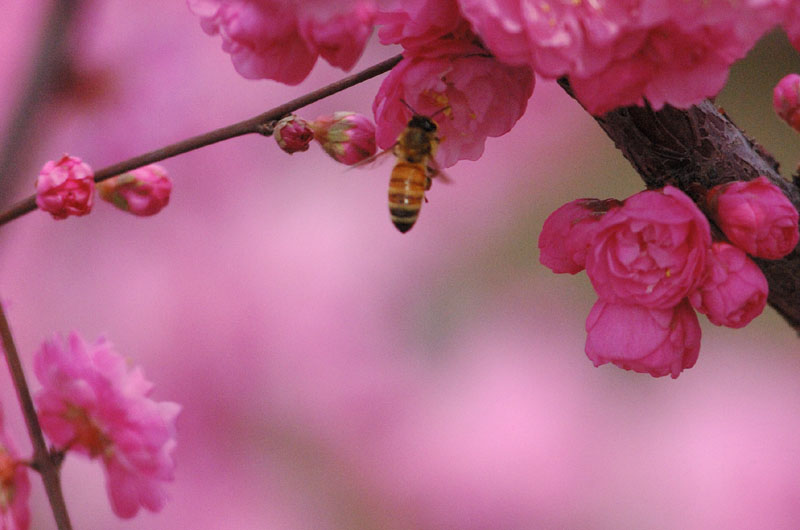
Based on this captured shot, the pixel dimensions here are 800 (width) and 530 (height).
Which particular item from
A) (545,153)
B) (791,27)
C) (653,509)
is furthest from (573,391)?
(791,27)

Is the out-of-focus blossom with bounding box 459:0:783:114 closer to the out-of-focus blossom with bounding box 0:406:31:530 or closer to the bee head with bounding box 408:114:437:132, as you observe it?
the bee head with bounding box 408:114:437:132

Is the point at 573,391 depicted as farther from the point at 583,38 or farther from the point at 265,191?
the point at 583,38

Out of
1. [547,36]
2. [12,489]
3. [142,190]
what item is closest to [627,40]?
[547,36]

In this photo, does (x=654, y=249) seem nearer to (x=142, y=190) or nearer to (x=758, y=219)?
(x=758, y=219)

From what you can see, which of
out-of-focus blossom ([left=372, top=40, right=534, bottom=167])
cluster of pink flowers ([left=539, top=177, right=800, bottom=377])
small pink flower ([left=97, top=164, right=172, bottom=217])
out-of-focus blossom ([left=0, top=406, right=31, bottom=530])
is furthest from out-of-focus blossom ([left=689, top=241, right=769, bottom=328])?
out-of-focus blossom ([left=0, top=406, right=31, bottom=530])

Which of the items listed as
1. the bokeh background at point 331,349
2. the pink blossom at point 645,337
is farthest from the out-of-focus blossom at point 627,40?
the bokeh background at point 331,349

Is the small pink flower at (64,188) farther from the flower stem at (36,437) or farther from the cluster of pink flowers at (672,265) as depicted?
the cluster of pink flowers at (672,265)
